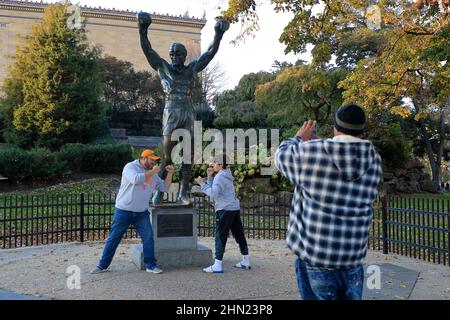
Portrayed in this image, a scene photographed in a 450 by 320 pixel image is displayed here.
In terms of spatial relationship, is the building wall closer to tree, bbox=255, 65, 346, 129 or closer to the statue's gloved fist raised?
tree, bbox=255, 65, 346, 129

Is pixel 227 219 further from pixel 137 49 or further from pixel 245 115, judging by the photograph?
pixel 137 49

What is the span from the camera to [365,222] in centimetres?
293

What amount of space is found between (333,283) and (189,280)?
3.75 meters

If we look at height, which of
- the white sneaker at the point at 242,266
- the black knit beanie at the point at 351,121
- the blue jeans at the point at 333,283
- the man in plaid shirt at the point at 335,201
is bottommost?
the white sneaker at the point at 242,266

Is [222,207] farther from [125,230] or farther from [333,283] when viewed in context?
[333,283]

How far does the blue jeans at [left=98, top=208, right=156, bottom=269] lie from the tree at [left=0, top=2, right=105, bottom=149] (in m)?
18.7

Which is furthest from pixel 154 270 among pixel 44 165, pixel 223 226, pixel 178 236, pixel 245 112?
pixel 245 112

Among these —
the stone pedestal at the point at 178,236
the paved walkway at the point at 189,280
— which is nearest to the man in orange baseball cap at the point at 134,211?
the paved walkway at the point at 189,280

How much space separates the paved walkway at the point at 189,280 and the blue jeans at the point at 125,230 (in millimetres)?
222

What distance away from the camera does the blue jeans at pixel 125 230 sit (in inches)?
262

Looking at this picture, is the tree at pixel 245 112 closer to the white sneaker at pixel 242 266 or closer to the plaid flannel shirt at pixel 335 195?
the white sneaker at pixel 242 266

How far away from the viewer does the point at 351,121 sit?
9.73 feet

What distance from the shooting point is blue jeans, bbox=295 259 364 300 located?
2.90 metres

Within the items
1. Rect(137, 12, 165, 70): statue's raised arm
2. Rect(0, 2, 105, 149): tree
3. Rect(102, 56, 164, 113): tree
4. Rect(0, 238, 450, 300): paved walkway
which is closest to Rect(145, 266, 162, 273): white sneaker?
Rect(0, 238, 450, 300): paved walkway
